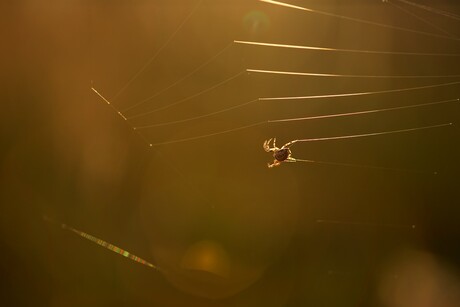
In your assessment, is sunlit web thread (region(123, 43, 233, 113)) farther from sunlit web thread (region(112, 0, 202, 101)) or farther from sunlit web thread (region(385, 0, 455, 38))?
sunlit web thread (region(385, 0, 455, 38))

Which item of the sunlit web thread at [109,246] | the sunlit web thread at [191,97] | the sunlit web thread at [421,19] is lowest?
the sunlit web thread at [109,246]

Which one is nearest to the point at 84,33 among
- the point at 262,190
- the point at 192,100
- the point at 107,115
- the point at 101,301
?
the point at 107,115

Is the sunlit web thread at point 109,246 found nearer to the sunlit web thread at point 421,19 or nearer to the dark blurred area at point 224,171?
the dark blurred area at point 224,171

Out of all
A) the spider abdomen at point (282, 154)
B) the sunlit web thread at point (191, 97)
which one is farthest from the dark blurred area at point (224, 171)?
the spider abdomen at point (282, 154)

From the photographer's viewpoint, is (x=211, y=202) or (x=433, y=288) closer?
(x=433, y=288)

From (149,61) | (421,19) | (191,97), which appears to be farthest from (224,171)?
(421,19)

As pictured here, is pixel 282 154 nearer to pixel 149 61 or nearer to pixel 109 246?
pixel 149 61

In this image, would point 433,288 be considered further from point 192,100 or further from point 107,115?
point 107,115

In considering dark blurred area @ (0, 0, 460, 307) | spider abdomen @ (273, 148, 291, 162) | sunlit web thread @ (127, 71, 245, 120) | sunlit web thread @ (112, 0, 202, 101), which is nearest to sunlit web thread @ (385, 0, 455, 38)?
dark blurred area @ (0, 0, 460, 307)
